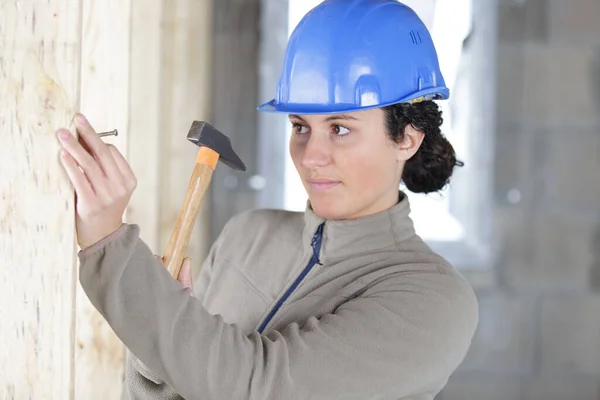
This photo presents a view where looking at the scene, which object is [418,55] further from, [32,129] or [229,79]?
[229,79]

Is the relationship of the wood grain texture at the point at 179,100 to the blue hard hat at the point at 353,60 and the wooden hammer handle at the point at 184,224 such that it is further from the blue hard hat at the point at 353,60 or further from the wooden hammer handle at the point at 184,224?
A: the wooden hammer handle at the point at 184,224

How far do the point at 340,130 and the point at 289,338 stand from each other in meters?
0.43

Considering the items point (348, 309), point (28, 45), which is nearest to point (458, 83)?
point (348, 309)

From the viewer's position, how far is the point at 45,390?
3.12 feet

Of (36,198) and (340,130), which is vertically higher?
(340,130)

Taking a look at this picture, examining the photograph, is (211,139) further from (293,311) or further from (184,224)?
(293,311)

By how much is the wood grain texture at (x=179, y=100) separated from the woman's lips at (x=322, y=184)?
Result: 1.38m

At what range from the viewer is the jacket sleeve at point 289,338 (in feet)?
3.03

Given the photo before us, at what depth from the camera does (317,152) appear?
1375mm

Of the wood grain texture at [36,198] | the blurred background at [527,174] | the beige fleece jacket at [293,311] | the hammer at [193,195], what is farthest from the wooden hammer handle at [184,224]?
the blurred background at [527,174]

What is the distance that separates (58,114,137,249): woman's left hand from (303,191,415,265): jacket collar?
1.91 ft

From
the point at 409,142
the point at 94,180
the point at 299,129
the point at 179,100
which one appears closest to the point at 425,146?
the point at 409,142

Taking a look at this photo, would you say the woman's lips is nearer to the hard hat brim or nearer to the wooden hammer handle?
the hard hat brim

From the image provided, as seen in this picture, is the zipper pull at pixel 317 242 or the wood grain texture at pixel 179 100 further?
the wood grain texture at pixel 179 100
